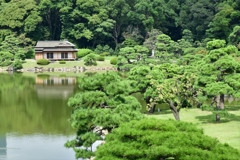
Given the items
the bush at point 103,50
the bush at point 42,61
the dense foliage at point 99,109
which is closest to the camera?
the dense foliage at point 99,109

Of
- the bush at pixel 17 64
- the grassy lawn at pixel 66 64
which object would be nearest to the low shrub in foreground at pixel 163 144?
the grassy lawn at pixel 66 64

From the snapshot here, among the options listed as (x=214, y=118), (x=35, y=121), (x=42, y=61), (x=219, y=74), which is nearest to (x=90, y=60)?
(x=42, y=61)

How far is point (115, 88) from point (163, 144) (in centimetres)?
597

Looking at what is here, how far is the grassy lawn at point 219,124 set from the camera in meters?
15.3

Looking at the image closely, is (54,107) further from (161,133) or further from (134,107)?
(161,133)

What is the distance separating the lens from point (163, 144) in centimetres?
809

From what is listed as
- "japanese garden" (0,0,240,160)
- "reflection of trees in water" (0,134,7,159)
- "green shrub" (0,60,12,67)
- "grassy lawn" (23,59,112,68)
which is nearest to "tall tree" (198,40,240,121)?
"japanese garden" (0,0,240,160)

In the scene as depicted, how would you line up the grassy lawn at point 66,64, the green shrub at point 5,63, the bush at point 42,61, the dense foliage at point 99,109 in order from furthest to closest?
the bush at point 42,61 → the grassy lawn at point 66,64 → the green shrub at point 5,63 → the dense foliage at point 99,109

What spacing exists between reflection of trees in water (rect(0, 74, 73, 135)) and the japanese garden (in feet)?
0.23

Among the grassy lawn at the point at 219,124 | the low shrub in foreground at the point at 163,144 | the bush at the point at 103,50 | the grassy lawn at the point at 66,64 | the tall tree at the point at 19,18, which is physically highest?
the tall tree at the point at 19,18

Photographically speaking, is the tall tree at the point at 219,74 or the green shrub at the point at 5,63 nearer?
the tall tree at the point at 219,74

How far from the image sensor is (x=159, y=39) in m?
51.7

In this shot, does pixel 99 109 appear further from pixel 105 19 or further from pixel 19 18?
pixel 105 19

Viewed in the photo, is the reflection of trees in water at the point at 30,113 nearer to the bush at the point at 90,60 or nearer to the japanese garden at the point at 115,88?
the japanese garden at the point at 115,88
